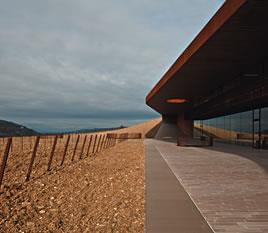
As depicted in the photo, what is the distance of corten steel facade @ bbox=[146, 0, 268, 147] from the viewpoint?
948cm

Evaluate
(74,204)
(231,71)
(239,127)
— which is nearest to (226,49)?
(231,71)

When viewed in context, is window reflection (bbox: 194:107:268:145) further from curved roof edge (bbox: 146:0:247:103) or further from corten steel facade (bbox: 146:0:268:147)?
curved roof edge (bbox: 146:0:247:103)

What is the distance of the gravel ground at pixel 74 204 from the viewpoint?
447 cm

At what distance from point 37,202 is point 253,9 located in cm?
797

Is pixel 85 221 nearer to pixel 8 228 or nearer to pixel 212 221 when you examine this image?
pixel 8 228

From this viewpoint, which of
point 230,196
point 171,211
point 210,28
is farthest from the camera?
point 210,28

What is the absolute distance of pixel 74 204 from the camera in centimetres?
569

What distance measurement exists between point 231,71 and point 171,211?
15346 millimetres

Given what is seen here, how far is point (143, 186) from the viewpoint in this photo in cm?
711

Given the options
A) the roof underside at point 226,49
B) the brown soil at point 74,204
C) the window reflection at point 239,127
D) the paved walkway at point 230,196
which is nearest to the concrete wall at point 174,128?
the window reflection at point 239,127

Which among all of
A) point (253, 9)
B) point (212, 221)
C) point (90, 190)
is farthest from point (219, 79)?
point (212, 221)

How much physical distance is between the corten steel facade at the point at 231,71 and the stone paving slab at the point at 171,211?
5.68m

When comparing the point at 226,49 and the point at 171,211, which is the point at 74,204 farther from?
the point at 226,49

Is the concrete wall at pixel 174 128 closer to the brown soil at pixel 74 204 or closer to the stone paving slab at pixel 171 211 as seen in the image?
the brown soil at pixel 74 204
